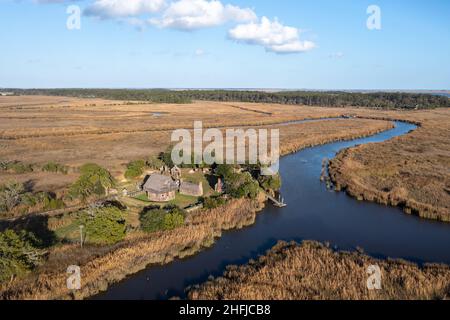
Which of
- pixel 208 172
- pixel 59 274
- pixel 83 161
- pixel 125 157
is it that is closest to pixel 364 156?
pixel 208 172

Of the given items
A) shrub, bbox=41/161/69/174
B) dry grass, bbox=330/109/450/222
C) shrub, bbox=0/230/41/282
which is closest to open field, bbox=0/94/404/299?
shrub, bbox=0/230/41/282

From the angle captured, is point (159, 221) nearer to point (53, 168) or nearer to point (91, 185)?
point (91, 185)

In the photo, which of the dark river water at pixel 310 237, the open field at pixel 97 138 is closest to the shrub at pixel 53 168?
the open field at pixel 97 138

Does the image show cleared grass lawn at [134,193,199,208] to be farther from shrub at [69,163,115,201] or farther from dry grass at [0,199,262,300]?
shrub at [69,163,115,201]

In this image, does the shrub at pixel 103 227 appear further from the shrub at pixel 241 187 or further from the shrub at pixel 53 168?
the shrub at pixel 53 168

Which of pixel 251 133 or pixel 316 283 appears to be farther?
pixel 251 133
